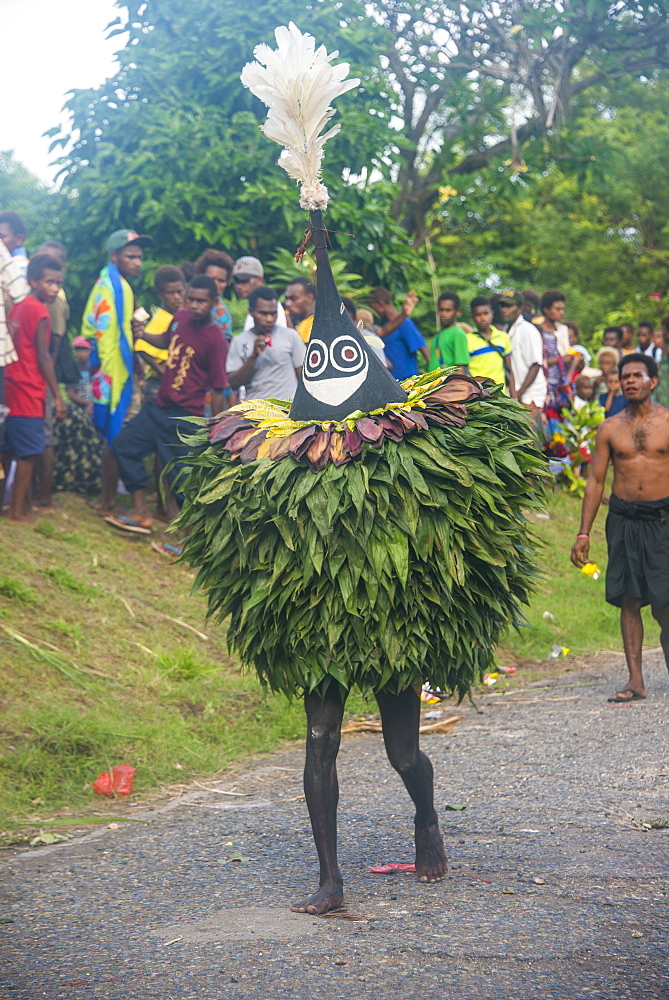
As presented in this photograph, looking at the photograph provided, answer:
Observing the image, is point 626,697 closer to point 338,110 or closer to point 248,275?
point 248,275

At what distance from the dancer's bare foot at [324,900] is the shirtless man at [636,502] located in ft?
11.7

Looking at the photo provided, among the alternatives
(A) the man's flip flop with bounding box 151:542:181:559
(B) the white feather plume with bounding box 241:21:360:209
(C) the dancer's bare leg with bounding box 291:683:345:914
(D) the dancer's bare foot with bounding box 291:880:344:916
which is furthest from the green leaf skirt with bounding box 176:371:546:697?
(A) the man's flip flop with bounding box 151:542:181:559

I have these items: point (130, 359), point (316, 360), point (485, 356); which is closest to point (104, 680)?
point (316, 360)

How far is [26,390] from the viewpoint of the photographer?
8594 millimetres

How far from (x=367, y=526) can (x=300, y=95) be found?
5.68 feet

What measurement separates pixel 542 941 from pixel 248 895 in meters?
1.18

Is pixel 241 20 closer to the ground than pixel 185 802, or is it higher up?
higher up

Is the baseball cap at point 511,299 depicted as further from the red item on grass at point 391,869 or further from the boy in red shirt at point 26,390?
the red item on grass at point 391,869

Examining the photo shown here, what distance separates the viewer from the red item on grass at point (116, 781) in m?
5.91

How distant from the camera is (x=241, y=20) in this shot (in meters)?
11.9

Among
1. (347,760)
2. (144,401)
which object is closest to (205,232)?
(144,401)

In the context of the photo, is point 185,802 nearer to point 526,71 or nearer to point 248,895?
point 248,895

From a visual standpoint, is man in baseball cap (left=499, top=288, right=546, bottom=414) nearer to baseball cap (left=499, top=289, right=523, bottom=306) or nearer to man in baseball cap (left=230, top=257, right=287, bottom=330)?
baseball cap (left=499, top=289, right=523, bottom=306)

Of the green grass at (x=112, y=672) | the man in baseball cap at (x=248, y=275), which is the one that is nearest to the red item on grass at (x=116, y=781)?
the green grass at (x=112, y=672)
